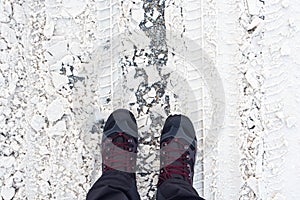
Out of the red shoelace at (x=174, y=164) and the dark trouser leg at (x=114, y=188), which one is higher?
the red shoelace at (x=174, y=164)

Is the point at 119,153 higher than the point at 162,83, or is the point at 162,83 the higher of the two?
the point at 162,83

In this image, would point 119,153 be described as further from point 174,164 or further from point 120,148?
point 174,164

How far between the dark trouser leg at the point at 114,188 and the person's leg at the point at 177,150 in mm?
76

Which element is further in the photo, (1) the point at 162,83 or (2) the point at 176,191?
(1) the point at 162,83

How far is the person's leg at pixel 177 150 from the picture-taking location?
1.01m

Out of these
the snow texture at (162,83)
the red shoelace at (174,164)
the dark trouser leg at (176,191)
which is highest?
the snow texture at (162,83)

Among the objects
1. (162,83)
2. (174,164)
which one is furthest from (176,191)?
(162,83)

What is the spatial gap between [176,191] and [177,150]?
13cm

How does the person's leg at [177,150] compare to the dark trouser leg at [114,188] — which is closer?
the dark trouser leg at [114,188]

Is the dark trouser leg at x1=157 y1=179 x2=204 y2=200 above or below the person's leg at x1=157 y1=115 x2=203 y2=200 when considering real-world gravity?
below

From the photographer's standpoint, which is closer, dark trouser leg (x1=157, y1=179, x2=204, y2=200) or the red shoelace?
dark trouser leg (x1=157, y1=179, x2=204, y2=200)

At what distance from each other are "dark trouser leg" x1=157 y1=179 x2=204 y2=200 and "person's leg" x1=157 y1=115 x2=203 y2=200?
2 cm

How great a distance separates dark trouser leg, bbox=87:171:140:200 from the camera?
0.89 m

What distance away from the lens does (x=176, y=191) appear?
93cm
